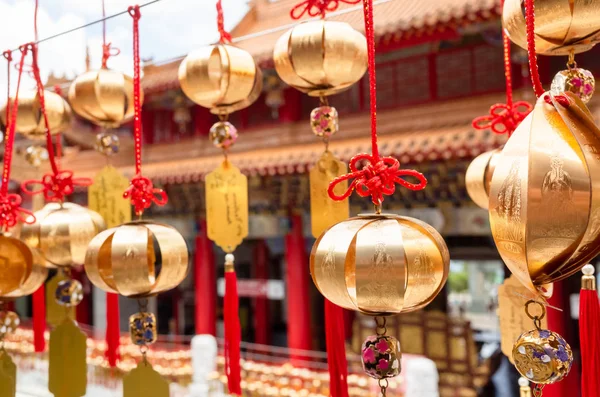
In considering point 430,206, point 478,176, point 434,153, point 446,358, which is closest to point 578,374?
point 446,358

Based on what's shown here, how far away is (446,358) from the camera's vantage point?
491cm

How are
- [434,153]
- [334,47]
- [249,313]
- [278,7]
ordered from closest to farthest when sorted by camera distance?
1. [334,47]
2. [434,153]
3. [278,7]
4. [249,313]

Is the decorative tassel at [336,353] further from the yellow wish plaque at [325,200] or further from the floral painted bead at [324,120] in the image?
the floral painted bead at [324,120]

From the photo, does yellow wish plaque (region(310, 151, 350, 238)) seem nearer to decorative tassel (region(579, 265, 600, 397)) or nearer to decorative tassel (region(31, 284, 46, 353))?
decorative tassel (region(579, 265, 600, 397))

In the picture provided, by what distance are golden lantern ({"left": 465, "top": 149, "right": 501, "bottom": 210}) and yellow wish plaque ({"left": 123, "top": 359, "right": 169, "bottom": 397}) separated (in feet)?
2.72

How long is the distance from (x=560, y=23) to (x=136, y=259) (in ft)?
2.96

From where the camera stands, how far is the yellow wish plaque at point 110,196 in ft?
5.12

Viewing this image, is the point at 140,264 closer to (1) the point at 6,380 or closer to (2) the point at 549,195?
(1) the point at 6,380

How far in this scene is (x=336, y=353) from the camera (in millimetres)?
1088

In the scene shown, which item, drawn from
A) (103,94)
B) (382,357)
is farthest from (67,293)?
(382,357)

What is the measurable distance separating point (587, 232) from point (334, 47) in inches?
24.5

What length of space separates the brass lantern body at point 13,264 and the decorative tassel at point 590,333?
4.08 feet

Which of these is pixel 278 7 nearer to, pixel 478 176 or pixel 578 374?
pixel 578 374

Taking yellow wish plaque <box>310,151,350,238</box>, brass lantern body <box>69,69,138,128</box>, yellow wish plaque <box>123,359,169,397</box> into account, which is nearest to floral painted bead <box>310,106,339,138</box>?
yellow wish plaque <box>310,151,350,238</box>
